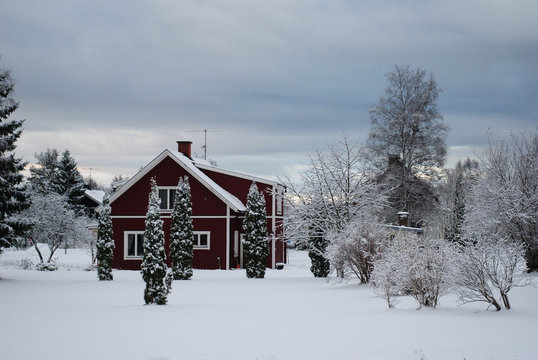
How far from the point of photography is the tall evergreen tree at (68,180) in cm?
5462

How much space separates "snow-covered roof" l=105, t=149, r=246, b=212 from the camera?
94.3 ft

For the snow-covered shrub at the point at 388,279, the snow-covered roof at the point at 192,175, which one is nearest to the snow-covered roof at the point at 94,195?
the snow-covered roof at the point at 192,175

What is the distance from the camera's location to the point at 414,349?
7844 millimetres

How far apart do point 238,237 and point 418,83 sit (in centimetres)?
1463

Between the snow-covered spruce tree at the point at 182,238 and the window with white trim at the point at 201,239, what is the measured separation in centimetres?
569

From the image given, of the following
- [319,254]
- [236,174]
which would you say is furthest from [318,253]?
[236,174]

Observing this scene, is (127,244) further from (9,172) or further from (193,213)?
(9,172)

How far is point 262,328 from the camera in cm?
973

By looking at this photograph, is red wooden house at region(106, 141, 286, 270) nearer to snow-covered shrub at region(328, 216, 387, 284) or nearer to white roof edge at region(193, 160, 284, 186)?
white roof edge at region(193, 160, 284, 186)

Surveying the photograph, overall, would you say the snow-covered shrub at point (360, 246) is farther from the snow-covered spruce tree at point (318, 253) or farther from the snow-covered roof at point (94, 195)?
the snow-covered roof at point (94, 195)

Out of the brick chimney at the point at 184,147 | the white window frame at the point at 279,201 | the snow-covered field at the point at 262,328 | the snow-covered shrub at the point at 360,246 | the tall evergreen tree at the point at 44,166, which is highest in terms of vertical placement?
the tall evergreen tree at the point at 44,166

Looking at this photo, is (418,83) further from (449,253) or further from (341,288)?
(449,253)

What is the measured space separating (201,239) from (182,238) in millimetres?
6310

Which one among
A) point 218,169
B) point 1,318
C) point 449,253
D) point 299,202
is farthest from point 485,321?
point 218,169
